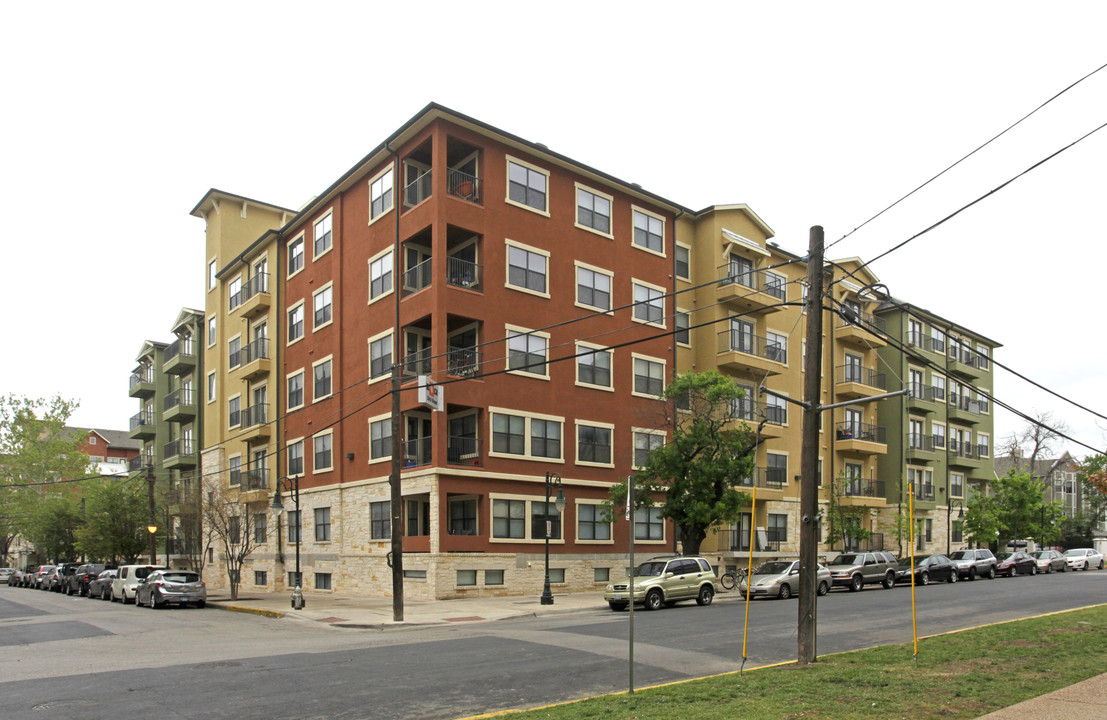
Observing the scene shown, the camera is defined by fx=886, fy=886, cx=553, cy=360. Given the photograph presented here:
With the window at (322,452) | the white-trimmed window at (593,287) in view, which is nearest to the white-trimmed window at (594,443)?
the white-trimmed window at (593,287)

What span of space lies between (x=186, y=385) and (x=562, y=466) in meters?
33.7

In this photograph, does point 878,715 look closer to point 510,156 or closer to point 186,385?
point 510,156

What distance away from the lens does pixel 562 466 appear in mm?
35938

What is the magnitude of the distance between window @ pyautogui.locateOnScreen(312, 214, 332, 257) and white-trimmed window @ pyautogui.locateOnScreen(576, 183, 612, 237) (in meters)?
11.8

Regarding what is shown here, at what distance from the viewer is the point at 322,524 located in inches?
1558

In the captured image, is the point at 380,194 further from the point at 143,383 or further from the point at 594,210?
the point at 143,383

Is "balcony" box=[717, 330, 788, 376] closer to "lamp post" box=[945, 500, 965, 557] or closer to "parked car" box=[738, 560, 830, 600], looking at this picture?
"parked car" box=[738, 560, 830, 600]

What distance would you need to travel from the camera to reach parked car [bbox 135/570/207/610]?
3219 centimetres

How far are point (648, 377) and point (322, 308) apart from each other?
1544cm

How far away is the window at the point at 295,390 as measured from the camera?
42594 millimetres

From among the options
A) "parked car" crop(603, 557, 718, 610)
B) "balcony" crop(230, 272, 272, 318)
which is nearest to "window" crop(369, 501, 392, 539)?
"parked car" crop(603, 557, 718, 610)

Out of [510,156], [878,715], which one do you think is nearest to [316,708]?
[878,715]

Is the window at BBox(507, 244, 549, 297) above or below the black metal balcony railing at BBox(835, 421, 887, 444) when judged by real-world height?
above

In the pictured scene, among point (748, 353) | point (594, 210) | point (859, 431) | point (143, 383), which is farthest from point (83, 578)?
point (859, 431)
